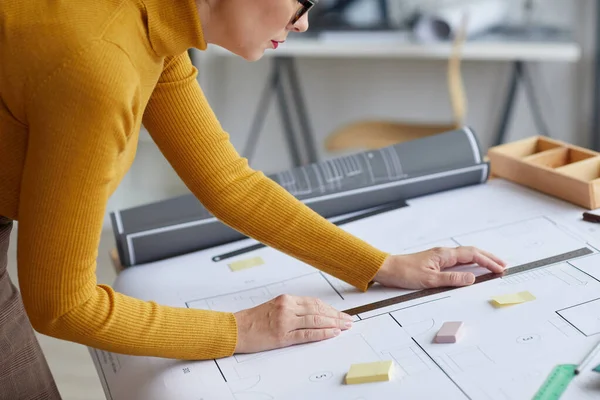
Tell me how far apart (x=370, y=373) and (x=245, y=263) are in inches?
17.9

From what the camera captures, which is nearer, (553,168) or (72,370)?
(553,168)

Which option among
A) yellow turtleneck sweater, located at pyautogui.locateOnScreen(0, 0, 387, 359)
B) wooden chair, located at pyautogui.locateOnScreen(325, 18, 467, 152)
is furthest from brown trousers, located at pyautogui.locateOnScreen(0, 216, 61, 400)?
wooden chair, located at pyautogui.locateOnScreen(325, 18, 467, 152)

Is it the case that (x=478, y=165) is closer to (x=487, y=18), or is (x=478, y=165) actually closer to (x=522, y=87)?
(x=487, y=18)

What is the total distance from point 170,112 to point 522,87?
8.51 feet

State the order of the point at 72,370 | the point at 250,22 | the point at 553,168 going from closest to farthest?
the point at 250,22 → the point at 553,168 → the point at 72,370

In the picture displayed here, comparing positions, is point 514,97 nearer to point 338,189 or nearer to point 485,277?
point 338,189

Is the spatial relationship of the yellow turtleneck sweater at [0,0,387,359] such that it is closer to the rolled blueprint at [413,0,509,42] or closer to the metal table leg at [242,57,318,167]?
the rolled blueprint at [413,0,509,42]

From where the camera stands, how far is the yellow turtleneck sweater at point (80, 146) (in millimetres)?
841

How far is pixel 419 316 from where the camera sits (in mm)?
1113

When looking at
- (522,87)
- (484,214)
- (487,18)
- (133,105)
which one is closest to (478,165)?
(484,214)

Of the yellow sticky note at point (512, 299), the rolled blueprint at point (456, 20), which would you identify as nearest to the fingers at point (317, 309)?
the yellow sticky note at point (512, 299)

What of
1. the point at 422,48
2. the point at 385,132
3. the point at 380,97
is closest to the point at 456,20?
the point at 422,48

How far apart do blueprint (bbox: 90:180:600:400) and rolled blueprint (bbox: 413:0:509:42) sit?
155 cm

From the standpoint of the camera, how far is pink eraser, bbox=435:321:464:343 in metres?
1.02
